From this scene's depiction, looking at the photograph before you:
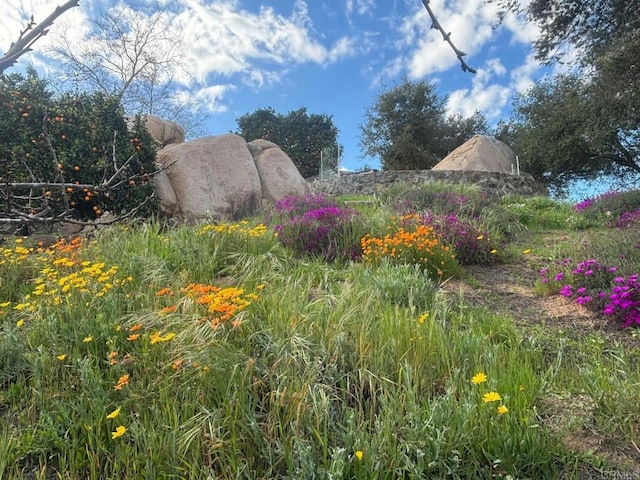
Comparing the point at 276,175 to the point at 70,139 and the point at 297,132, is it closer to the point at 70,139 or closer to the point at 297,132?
the point at 70,139

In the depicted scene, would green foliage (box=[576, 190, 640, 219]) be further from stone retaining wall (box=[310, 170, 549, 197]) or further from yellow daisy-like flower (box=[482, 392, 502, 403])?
yellow daisy-like flower (box=[482, 392, 502, 403])

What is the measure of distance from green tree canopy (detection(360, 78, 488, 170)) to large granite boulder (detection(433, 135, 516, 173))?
4.06 meters

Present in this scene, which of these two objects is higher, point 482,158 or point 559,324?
point 482,158

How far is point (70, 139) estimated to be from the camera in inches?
291

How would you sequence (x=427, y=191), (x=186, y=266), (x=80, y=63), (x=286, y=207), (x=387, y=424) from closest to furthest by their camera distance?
(x=387, y=424) → (x=186, y=266) → (x=286, y=207) → (x=427, y=191) → (x=80, y=63)

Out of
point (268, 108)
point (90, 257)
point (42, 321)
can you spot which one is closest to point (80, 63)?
point (268, 108)

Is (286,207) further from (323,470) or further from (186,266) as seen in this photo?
(323,470)

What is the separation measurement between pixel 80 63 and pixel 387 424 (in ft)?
70.8

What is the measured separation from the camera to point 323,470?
59.7 inches

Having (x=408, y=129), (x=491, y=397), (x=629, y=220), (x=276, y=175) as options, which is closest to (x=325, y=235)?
(x=491, y=397)

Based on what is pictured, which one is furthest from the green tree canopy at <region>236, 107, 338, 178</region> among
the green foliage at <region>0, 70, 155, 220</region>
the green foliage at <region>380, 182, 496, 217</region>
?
Result: the green foliage at <region>0, 70, 155, 220</region>

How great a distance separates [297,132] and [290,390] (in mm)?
23208

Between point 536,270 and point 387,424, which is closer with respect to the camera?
point 387,424

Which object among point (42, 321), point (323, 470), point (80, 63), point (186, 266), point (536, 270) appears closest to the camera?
point (323, 470)
